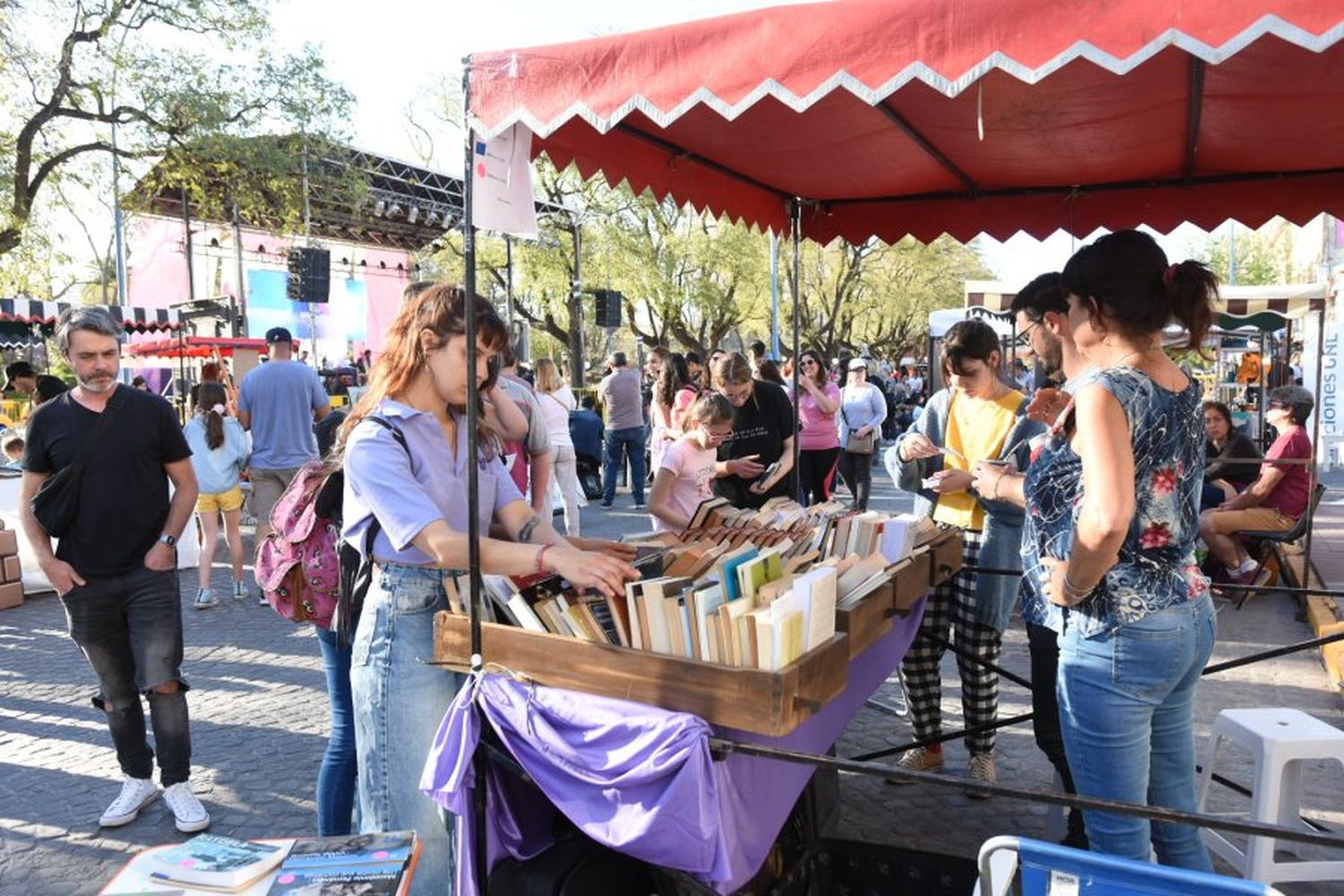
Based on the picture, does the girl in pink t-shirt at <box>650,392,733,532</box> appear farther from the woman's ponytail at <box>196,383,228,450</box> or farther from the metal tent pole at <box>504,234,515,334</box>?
the woman's ponytail at <box>196,383,228,450</box>

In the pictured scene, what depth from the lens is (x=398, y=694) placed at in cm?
235

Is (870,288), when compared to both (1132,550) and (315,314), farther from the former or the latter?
(1132,550)

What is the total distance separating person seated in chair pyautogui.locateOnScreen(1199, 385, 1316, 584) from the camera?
6.83m

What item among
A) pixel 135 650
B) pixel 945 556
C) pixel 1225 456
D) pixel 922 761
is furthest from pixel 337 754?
pixel 1225 456

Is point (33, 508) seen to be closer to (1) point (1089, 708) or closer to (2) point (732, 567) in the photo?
(2) point (732, 567)

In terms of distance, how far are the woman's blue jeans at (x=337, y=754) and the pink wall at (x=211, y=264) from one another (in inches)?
975

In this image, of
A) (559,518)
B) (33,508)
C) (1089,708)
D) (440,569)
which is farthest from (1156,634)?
(559,518)

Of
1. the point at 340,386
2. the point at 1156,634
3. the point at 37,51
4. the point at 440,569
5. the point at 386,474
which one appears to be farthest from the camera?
the point at 340,386

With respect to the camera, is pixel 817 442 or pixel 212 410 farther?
pixel 817 442

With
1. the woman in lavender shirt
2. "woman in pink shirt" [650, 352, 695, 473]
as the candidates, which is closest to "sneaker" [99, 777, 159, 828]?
the woman in lavender shirt

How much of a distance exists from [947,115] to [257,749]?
4.01 meters

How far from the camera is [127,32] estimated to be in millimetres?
15359

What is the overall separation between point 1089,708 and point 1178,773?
0.38 meters

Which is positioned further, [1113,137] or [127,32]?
[127,32]
